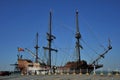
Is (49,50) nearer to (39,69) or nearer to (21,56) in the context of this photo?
(39,69)

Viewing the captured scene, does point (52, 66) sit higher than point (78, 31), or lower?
lower

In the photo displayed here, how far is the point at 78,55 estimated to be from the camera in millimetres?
98000

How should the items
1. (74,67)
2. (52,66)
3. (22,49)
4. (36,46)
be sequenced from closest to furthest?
(74,67)
(52,66)
(22,49)
(36,46)

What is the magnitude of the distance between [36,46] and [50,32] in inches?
1010

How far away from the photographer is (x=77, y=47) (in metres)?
99.2

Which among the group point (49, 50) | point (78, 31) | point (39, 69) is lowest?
point (39, 69)

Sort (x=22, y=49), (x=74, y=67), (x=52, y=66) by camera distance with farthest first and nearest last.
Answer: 1. (x=22, y=49)
2. (x=52, y=66)
3. (x=74, y=67)

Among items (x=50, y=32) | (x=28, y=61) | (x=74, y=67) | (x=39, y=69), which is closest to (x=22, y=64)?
(x=28, y=61)

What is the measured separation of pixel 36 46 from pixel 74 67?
1635 inches

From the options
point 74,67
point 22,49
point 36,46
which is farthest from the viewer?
point 36,46

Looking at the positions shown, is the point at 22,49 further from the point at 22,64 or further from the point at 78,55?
the point at 78,55

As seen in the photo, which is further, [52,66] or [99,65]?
[52,66]

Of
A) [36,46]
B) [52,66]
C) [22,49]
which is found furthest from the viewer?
[36,46]

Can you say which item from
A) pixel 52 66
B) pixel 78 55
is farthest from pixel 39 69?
pixel 78 55
